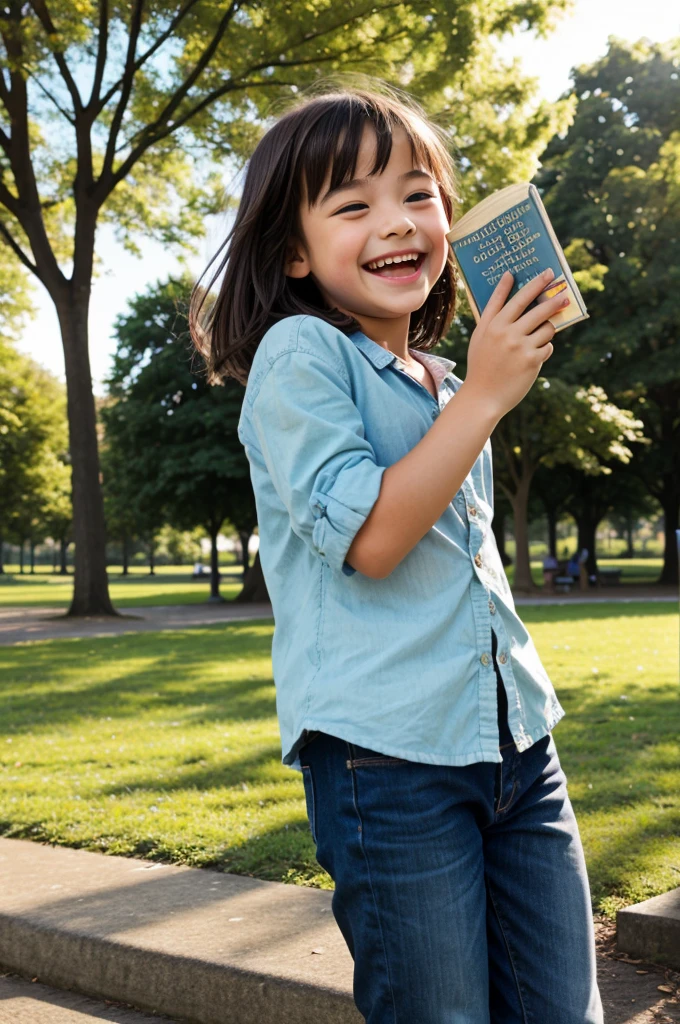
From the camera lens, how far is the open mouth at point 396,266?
1860mm

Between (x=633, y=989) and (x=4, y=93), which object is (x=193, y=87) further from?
(x=633, y=989)

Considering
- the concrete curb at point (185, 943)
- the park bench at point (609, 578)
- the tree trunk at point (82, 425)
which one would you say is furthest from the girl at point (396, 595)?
the park bench at point (609, 578)

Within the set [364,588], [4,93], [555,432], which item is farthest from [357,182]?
[555,432]

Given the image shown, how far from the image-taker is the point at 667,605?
67.5 ft

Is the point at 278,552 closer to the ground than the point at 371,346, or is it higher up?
closer to the ground

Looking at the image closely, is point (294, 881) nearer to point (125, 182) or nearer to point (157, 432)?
point (125, 182)

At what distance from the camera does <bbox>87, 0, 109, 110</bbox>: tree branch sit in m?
15.7

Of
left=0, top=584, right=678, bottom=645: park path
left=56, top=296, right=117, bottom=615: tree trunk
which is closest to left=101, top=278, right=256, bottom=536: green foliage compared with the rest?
left=0, top=584, right=678, bottom=645: park path

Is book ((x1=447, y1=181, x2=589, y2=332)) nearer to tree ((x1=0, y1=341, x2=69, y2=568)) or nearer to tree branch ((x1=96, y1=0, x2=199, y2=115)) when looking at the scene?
tree branch ((x1=96, y1=0, x2=199, y2=115))

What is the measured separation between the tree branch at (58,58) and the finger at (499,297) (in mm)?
15351

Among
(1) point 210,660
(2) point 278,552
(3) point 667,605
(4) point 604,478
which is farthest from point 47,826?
(4) point 604,478

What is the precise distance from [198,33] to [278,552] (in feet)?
52.8

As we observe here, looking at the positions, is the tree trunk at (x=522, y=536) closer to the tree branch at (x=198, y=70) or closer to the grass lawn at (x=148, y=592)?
the grass lawn at (x=148, y=592)

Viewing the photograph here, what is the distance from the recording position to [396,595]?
1.68 m
